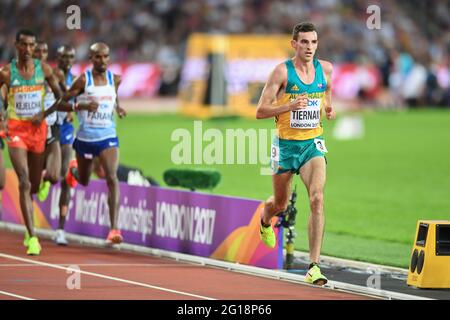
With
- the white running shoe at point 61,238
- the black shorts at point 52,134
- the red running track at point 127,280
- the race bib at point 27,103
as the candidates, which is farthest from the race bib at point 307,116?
the black shorts at point 52,134

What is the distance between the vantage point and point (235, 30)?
44.2m

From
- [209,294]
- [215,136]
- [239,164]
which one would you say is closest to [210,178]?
[209,294]

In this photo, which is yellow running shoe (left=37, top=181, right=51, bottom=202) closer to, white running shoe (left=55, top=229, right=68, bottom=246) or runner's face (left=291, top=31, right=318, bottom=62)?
white running shoe (left=55, top=229, right=68, bottom=246)

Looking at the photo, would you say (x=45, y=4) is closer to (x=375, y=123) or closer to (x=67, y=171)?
(x=375, y=123)

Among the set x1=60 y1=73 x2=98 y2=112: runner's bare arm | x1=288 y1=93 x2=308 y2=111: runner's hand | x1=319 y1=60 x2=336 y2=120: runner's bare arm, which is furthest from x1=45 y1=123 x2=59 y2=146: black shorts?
x1=288 y1=93 x2=308 y2=111: runner's hand

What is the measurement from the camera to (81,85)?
49.1 ft

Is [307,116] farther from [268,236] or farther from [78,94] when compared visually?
[78,94]

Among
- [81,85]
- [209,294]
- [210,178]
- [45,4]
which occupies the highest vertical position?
[45,4]

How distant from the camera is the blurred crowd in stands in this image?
42.1m

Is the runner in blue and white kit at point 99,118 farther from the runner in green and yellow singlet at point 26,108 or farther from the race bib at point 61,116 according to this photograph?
the race bib at point 61,116

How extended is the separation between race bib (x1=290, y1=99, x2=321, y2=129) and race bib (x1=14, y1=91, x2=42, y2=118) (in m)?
3.94

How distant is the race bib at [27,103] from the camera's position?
1476cm

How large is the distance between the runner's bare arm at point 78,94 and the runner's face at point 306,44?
352 cm

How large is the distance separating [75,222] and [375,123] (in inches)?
922
